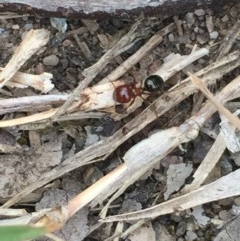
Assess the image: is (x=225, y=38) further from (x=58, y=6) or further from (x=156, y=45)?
(x=58, y=6)

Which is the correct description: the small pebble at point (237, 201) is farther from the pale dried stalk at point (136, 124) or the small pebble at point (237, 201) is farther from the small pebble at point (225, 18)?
the small pebble at point (225, 18)

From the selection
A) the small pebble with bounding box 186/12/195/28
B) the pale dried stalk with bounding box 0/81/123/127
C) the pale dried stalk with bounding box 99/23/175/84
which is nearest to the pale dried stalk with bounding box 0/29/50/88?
the pale dried stalk with bounding box 0/81/123/127

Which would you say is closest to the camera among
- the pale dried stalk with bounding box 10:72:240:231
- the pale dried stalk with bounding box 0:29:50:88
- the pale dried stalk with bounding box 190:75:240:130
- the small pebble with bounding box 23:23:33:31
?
the pale dried stalk with bounding box 190:75:240:130

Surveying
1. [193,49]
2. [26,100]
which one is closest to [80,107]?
[26,100]

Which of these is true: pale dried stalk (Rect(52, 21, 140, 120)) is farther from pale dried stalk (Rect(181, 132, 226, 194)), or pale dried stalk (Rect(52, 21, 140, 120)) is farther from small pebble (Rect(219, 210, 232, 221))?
small pebble (Rect(219, 210, 232, 221))

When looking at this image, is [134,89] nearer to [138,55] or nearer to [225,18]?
[138,55]

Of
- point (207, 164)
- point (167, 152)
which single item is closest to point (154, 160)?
point (167, 152)

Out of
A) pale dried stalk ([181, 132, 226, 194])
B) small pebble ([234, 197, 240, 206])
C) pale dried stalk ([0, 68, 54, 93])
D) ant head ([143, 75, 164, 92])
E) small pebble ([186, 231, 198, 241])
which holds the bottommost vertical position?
small pebble ([186, 231, 198, 241])

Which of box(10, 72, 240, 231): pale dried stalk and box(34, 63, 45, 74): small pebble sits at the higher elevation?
box(34, 63, 45, 74): small pebble
